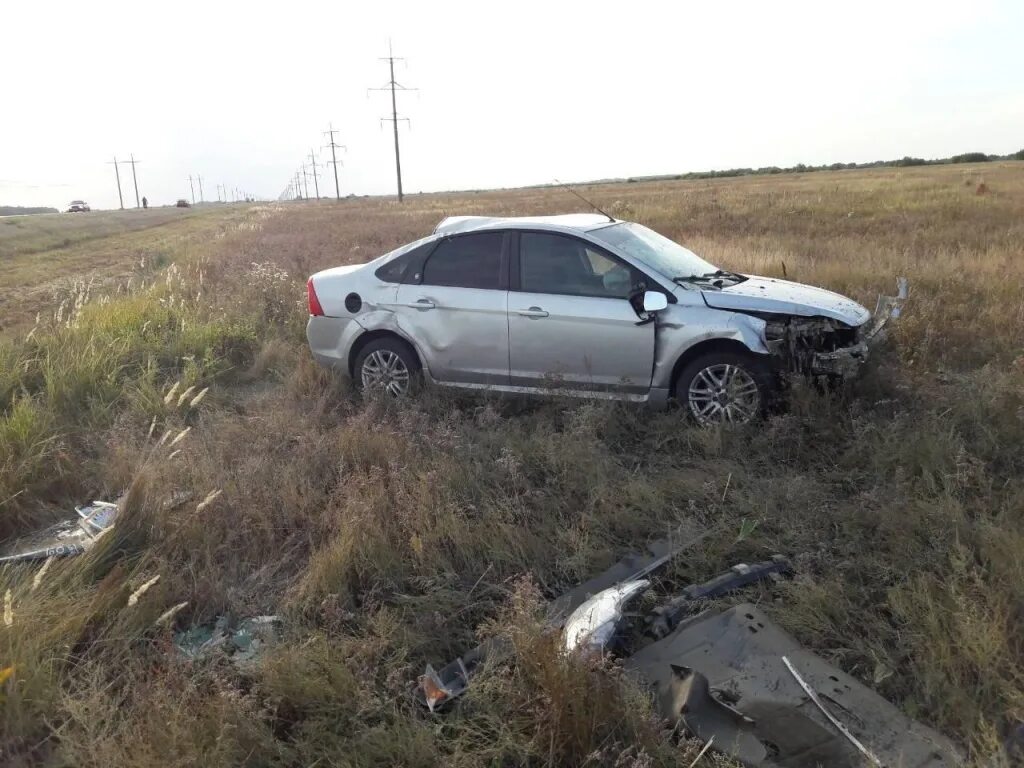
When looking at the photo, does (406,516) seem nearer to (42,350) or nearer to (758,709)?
(758,709)

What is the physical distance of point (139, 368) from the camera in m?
7.30

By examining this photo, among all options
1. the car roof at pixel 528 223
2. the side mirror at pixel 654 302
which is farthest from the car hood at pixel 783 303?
the car roof at pixel 528 223

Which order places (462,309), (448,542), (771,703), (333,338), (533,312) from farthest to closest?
(333,338) < (462,309) < (533,312) < (448,542) < (771,703)

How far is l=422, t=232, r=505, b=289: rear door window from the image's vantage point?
5906 mm

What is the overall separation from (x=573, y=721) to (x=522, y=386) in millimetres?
3521

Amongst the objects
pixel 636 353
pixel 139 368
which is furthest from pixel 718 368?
pixel 139 368

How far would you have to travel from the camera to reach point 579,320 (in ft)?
18.2

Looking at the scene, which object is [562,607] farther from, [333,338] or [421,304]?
[333,338]

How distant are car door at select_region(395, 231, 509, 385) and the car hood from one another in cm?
163

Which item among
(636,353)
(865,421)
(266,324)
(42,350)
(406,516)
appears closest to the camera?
(406,516)

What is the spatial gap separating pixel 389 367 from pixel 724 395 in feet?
9.06

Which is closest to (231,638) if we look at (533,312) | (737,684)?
(737,684)

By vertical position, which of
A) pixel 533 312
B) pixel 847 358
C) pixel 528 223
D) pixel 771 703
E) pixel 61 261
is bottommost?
pixel 771 703

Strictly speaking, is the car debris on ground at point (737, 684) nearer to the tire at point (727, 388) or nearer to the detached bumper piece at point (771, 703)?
the detached bumper piece at point (771, 703)
